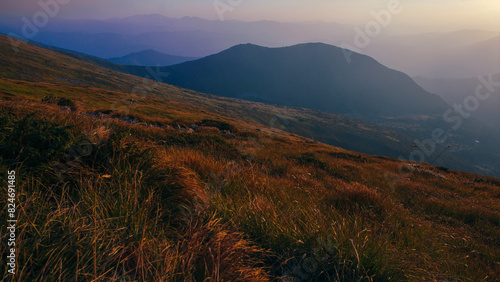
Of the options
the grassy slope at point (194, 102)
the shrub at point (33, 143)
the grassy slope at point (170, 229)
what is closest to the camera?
the grassy slope at point (170, 229)

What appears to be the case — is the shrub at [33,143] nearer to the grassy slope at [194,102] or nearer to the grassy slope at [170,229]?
the grassy slope at [170,229]

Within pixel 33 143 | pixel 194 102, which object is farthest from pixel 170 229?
pixel 194 102

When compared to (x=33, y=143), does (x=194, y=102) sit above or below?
below

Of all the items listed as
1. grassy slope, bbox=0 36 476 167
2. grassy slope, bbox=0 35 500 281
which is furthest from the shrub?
grassy slope, bbox=0 36 476 167

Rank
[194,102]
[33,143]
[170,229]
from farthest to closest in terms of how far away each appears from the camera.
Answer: [194,102], [33,143], [170,229]

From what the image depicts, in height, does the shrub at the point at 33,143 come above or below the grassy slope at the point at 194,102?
above

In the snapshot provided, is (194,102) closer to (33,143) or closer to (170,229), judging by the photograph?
(33,143)

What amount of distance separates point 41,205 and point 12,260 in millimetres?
1025

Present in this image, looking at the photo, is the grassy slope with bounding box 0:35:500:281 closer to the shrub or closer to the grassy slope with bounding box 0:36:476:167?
the shrub

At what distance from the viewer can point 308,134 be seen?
16888 centimetres

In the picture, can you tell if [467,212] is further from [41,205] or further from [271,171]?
[41,205]

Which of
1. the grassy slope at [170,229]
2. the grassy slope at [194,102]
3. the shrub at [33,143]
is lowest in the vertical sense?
the grassy slope at [194,102]

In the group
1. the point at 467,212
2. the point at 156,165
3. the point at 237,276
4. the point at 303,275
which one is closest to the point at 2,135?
the point at 156,165

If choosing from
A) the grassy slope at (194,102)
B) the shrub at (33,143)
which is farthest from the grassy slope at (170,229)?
the grassy slope at (194,102)
